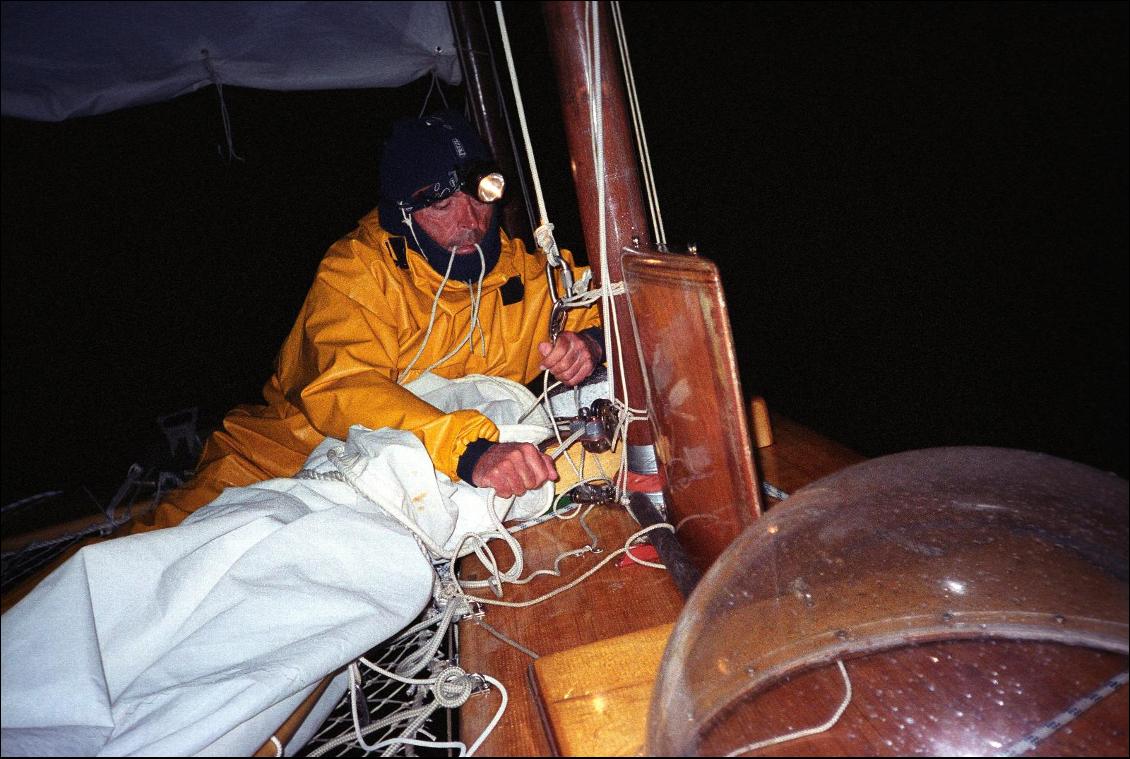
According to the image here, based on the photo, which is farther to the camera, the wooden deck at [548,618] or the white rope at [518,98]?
the white rope at [518,98]

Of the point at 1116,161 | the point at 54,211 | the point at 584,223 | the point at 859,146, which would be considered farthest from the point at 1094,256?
the point at 54,211

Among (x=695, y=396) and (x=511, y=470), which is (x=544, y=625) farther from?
(x=695, y=396)

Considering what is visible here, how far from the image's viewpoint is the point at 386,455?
93cm

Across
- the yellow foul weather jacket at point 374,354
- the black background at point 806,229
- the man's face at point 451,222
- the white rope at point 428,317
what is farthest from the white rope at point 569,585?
the black background at point 806,229

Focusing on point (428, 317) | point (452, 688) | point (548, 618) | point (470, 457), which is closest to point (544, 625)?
point (548, 618)

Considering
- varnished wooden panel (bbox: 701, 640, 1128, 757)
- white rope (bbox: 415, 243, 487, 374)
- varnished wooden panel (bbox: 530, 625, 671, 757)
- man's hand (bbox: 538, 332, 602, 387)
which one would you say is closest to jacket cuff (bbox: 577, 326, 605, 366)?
man's hand (bbox: 538, 332, 602, 387)

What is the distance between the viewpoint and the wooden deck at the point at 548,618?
25.4 inches

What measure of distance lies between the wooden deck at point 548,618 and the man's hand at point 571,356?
32 cm

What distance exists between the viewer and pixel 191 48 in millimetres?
2002

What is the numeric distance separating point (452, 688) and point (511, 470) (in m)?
0.34

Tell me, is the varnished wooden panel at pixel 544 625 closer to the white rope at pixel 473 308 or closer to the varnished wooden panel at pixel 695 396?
the varnished wooden panel at pixel 695 396

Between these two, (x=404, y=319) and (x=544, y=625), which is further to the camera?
(x=404, y=319)

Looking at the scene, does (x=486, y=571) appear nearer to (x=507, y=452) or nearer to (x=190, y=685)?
(x=507, y=452)

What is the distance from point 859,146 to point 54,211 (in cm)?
957
